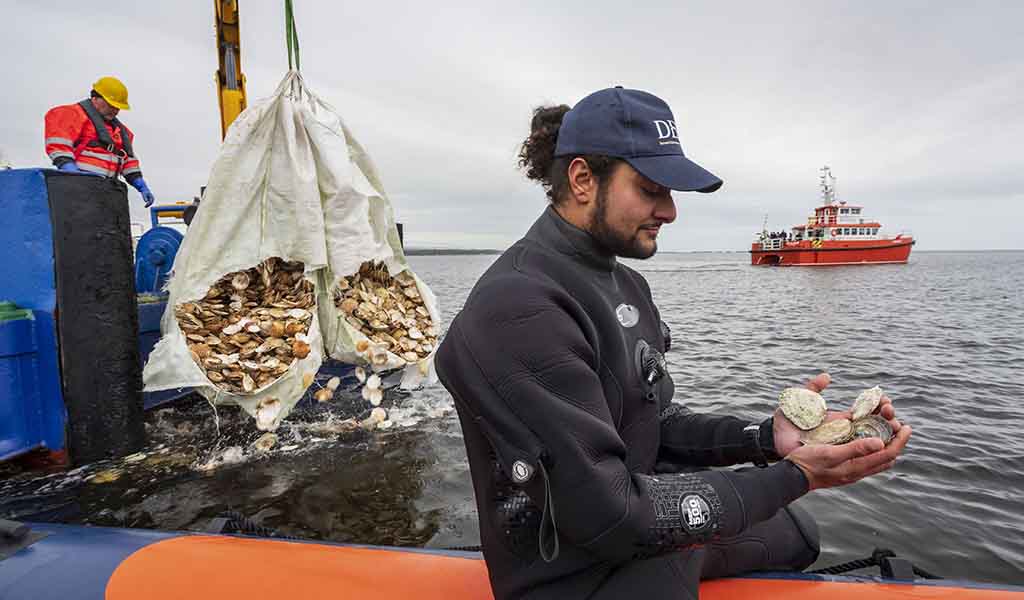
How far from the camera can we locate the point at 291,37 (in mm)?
5367

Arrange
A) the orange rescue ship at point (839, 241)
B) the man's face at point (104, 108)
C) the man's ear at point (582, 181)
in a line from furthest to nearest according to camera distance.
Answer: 1. the orange rescue ship at point (839, 241)
2. the man's face at point (104, 108)
3. the man's ear at point (582, 181)

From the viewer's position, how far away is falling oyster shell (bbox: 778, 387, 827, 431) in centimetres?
192

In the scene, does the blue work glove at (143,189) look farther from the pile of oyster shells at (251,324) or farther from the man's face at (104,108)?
the pile of oyster shells at (251,324)

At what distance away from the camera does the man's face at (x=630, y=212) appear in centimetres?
175

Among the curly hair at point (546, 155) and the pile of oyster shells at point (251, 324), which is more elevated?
the curly hair at point (546, 155)

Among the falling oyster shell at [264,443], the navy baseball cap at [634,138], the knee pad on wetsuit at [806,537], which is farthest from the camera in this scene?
the falling oyster shell at [264,443]

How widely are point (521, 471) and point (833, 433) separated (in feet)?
3.73

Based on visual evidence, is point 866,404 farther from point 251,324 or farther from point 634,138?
point 251,324

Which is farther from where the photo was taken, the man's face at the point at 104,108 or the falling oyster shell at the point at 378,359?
the man's face at the point at 104,108

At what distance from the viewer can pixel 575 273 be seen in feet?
5.76

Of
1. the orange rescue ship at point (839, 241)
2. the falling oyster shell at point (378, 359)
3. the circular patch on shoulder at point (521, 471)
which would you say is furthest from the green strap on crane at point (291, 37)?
the orange rescue ship at point (839, 241)

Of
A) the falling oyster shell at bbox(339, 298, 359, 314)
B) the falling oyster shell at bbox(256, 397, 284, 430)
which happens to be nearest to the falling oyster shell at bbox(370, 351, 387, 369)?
the falling oyster shell at bbox(339, 298, 359, 314)

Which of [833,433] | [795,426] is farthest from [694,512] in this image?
[795,426]

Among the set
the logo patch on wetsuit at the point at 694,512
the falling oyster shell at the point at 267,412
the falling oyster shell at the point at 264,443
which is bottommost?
the falling oyster shell at the point at 264,443
